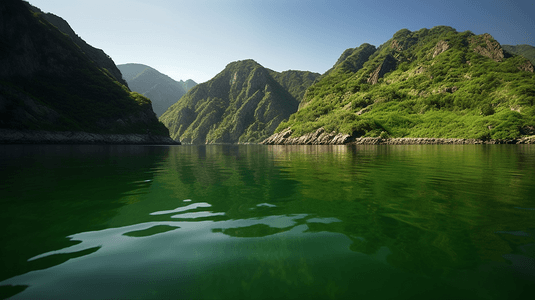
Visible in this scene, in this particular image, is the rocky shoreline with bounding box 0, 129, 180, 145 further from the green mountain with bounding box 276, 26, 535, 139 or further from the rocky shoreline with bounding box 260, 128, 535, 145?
the green mountain with bounding box 276, 26, 535, 139

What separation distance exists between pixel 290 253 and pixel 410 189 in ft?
26.5

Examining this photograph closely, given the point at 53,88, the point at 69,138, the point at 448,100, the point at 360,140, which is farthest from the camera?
the point at 448,100

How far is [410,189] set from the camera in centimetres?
988

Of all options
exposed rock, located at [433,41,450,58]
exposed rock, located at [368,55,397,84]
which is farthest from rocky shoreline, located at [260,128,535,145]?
exposed rock, located at [433,41,450,58]

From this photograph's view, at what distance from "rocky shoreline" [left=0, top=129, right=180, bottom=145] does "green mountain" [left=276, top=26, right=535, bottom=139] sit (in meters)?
84.0

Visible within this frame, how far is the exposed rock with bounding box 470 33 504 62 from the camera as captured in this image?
14238cm

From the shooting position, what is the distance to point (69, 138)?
296 ft

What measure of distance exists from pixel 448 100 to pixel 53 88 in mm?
193089

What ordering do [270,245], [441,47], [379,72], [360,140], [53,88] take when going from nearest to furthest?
[270,245]
[360,140]
[53,88]
[441,47]
[379,72]

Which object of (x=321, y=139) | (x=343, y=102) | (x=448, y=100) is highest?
(x=343, y=102)

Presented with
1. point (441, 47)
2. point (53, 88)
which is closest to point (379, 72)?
point (441, 47)

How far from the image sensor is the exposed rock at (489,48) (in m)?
142

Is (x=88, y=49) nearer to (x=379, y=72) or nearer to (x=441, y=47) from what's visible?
(x=379, y=72)

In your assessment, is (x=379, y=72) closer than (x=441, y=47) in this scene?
No
